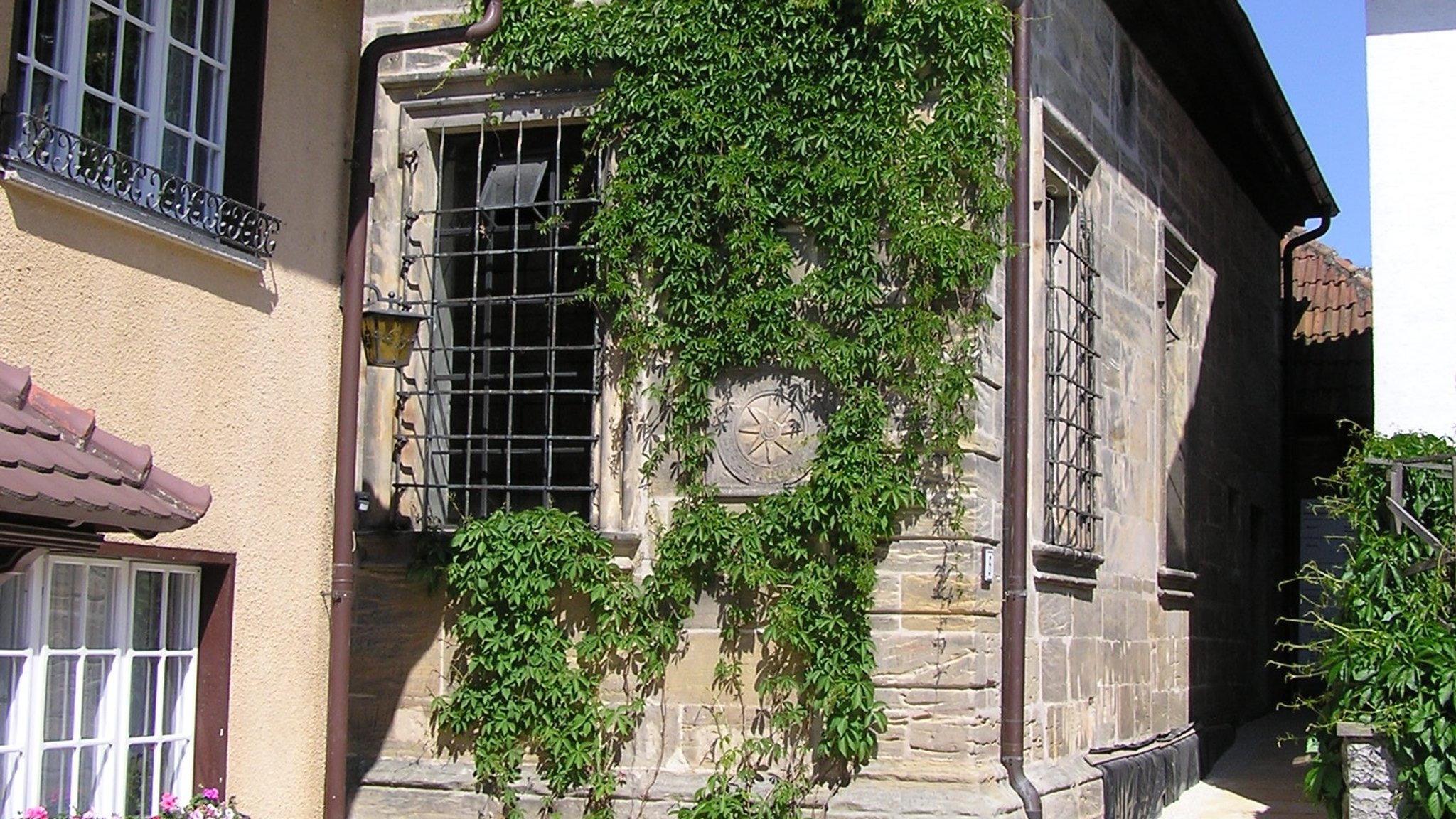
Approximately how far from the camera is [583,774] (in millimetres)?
8359

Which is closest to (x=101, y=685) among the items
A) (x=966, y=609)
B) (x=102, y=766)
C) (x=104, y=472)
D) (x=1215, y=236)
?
(x=102, y=766)

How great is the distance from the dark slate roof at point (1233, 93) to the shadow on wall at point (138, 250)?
602 centimetres

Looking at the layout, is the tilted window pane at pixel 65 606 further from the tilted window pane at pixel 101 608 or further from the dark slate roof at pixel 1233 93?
the dark slate roof at pixel 1233 93

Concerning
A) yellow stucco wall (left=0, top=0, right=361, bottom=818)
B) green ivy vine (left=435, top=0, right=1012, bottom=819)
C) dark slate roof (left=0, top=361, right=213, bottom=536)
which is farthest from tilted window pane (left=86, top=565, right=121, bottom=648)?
green ivy vine (left=435, top=0, right=1012, bottom=819)

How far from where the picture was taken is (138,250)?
6445 millimetres

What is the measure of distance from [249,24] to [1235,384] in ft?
32.3

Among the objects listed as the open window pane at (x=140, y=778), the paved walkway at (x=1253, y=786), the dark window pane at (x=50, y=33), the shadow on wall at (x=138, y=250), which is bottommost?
the paved walkway at (x=1253, y=786)

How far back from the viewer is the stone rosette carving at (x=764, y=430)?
26.8 ft

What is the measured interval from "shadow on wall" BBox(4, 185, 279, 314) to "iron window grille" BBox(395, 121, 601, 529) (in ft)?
6.14

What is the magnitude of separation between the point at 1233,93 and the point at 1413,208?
508 cm

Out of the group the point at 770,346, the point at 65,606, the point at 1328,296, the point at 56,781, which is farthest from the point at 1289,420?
the point at 56,781

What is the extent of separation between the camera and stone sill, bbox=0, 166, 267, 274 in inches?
232

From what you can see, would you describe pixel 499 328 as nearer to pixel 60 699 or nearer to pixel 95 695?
pixel 95 695

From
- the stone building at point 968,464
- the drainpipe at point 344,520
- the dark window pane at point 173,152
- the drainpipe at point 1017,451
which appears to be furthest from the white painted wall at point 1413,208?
the dark window pane at point 173,152
